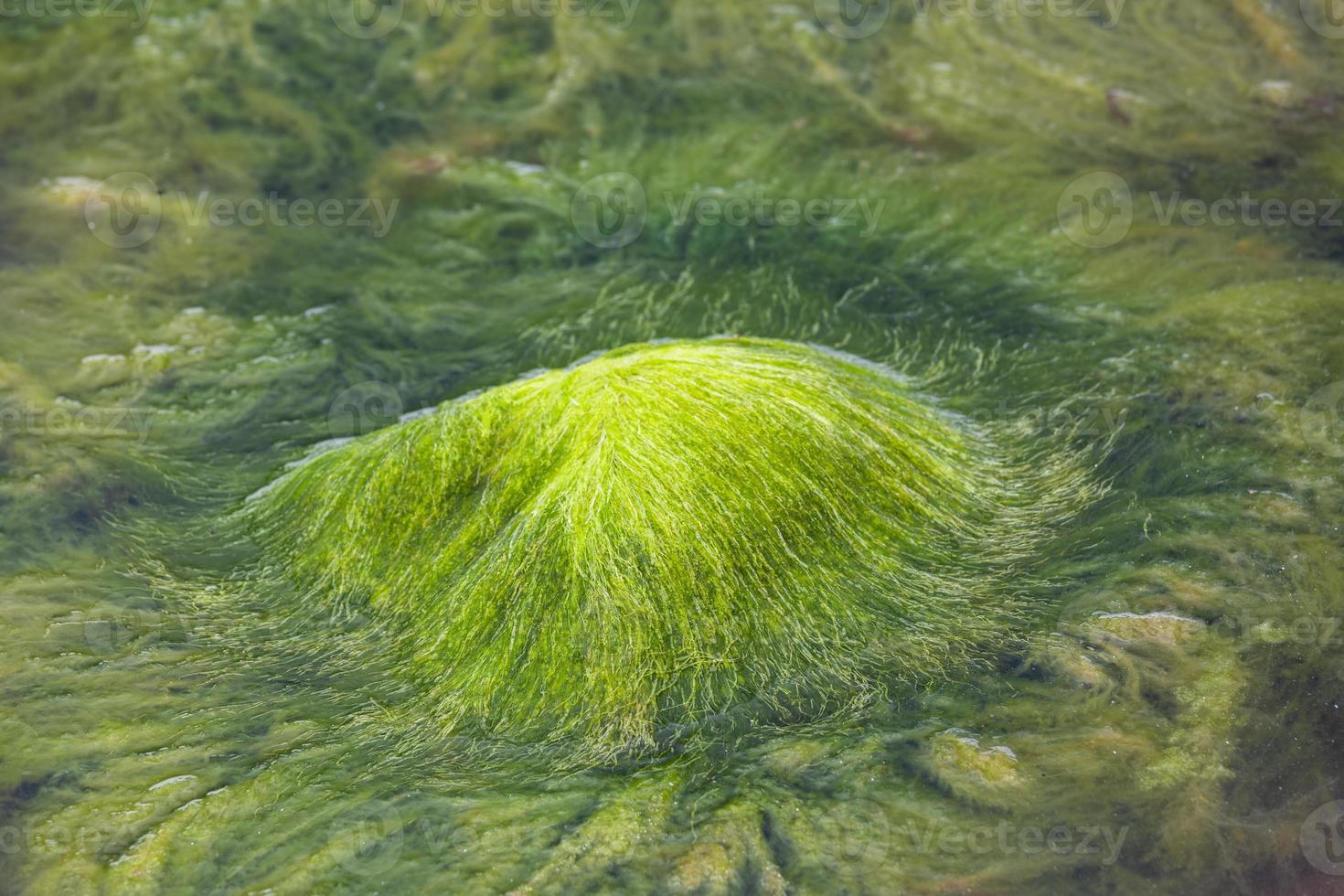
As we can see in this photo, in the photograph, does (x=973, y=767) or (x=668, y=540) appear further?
(x=668, y=540)

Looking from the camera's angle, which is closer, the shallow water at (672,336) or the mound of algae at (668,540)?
the shallow water at (672,336)

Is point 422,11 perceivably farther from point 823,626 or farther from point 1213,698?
point 1213,698

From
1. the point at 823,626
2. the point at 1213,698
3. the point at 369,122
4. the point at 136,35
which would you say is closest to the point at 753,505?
the point at 823,626

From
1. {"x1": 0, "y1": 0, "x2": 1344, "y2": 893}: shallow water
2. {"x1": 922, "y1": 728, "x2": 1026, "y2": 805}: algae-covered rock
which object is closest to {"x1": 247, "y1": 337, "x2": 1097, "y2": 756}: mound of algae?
{"x1": 0, "y1": 0, "x2": 1344, "y2": 893}: shallow water

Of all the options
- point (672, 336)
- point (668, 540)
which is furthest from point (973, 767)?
point (672, 336)

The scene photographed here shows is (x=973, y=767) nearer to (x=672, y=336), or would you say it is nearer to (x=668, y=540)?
(x=668, y=540)

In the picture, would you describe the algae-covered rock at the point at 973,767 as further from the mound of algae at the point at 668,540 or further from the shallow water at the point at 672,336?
the mound of algae at the point at 668,540

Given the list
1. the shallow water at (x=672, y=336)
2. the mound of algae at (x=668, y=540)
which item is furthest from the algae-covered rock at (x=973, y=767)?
the mound of algae at (x=668, y=540)
